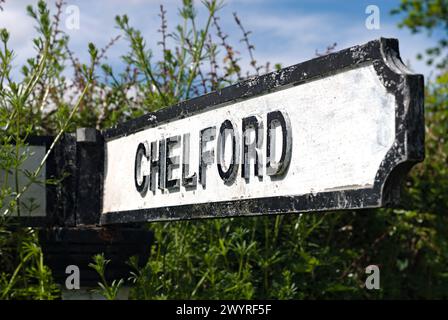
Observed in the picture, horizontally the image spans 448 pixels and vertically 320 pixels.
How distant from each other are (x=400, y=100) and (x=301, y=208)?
43cm

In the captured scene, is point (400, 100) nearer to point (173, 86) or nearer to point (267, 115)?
point (267, 115)

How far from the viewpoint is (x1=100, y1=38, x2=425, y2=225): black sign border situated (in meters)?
1.89

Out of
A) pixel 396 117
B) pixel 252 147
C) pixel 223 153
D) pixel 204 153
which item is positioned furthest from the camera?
pixel 204 153

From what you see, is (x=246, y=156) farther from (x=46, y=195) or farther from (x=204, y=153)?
(x=46, y=195)

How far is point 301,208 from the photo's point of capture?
219cm

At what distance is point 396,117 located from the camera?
1.91 metres

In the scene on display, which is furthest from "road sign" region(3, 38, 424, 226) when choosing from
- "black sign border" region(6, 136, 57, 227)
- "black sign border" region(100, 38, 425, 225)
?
"black sign border" region(6, 136, 57, 227)

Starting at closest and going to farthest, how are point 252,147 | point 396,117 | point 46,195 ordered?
point 396,117
point 252,147
point 46,195

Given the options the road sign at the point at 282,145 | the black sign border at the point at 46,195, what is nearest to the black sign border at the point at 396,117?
the road sign at the point at 282,145

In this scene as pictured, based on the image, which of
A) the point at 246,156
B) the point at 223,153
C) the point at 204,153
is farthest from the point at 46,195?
the point at 246,156

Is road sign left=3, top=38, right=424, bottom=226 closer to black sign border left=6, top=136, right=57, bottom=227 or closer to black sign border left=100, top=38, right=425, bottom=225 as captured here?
black sign border left=100, top=38, right=425, bottom=225
